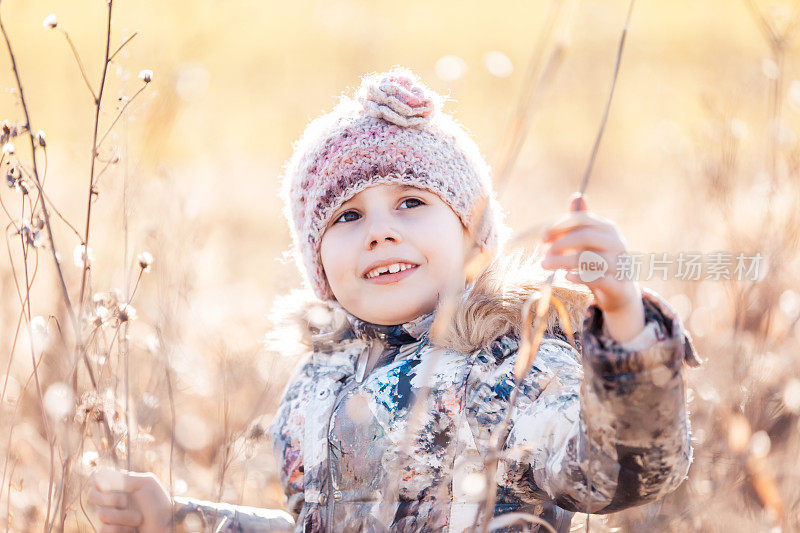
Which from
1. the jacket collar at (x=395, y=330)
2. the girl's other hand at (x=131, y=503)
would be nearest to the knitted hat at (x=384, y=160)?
the jacket collar at (x=395, y=330)

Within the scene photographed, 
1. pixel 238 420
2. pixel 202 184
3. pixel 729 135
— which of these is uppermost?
pixel 202 184

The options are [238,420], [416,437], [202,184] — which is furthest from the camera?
[202,184]

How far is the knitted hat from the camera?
221 cm

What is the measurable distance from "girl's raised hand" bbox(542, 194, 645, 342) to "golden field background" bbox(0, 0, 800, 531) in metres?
0.19

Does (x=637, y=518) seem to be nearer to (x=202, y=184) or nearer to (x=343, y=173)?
(x=343, y=173)

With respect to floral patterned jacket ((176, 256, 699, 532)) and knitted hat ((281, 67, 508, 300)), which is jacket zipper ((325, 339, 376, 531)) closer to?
floral patterned jacket ((176, 256, 699, 532))

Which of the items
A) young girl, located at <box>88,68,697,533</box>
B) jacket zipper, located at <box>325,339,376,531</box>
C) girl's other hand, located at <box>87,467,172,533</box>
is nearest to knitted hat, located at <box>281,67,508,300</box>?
young girl, located at <box>88,68,697,533</box>

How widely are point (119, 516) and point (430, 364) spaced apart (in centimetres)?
95

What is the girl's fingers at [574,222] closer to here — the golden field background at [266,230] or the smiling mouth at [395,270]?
the golden field background at [266,230]

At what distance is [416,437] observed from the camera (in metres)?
1.84

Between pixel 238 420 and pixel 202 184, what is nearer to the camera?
pixel 238 420

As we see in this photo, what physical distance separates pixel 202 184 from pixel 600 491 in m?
5.50

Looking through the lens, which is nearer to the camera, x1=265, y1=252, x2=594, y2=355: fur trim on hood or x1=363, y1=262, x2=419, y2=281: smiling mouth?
x1=265, y1=252, x2=594, y2=355: fur trim on hood

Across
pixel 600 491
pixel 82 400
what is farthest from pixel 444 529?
pixel 82 400
